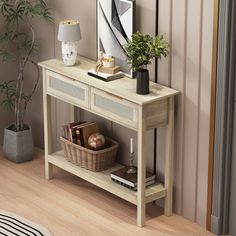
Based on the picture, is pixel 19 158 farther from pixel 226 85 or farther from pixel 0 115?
pixel 226 85

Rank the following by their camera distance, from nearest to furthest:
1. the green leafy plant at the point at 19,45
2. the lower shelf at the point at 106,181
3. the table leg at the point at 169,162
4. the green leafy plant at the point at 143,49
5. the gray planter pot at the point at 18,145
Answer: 1. the green leafy plant at the point at 143,49
2. the table leg at the point at 169,162
3. the lower shelf at the point at 106,181
4. the green leafy plant at the point at 19,45
5. the gray planter pot at the point at 18,145

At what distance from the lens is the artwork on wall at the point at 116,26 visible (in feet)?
15.5

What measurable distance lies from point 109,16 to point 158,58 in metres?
0.45

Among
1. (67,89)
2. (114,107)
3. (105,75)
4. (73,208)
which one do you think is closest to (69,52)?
(67,89)

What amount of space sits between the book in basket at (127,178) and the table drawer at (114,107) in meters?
0.41

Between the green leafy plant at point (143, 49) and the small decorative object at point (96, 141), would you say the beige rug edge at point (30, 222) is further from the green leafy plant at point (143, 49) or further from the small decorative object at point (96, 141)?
the green leafy plant at point (143, 49)

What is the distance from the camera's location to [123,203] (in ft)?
16.5

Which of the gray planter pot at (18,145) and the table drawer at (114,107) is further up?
the table drawer at (114,107)

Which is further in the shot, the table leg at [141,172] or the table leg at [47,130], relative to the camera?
the table leg at [47,130]

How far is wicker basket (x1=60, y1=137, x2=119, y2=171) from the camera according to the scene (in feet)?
16.4

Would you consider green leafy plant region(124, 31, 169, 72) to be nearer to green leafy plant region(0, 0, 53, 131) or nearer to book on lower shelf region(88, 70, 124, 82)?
book on lower shelf region(88, 70, 124, 82)

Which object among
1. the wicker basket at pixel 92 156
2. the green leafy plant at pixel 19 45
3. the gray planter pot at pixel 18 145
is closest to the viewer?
the wicker basket at pixel 92 156

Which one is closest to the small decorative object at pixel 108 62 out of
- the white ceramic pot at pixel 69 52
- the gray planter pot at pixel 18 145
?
the white ceramic pot at pixel 69 52

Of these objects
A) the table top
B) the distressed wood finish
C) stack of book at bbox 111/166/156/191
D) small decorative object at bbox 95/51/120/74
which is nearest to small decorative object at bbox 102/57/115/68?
small decorative object at bbox 95/51/120/74
